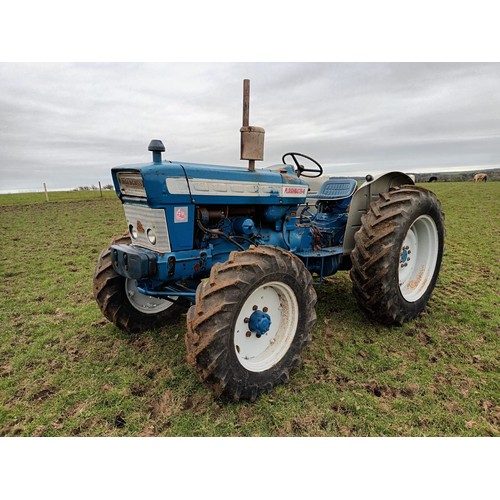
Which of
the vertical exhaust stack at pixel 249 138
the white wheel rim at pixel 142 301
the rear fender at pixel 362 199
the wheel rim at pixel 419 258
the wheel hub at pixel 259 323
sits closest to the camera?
the wheel hub at pixel 259 323

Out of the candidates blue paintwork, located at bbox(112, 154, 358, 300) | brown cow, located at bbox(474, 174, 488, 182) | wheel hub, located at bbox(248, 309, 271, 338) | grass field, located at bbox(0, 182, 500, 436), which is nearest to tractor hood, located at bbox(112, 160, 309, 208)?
blue paintwork, located at bbox(112, 154, 358, 300)

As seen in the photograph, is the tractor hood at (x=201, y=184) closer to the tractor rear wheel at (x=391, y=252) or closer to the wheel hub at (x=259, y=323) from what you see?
the tractor rear wheel at (x=391, y=252)

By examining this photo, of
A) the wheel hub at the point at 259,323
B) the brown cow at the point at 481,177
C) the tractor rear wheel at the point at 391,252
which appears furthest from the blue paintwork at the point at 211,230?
the brown cow at the point at 481,177

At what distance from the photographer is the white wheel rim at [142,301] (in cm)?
365

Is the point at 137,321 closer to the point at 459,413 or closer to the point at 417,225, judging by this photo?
the point at 459,413

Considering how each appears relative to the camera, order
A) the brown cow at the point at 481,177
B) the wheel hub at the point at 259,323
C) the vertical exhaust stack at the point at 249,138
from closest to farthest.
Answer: the wheel hub at the point at 259,323, the vertical exhaust stack at the point at 249,138, the brown cow at the point at 481,177

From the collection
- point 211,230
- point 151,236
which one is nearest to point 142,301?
point 151,236

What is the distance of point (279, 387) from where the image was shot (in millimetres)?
2885

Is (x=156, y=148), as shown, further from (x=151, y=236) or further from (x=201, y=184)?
(x=151, y=236)

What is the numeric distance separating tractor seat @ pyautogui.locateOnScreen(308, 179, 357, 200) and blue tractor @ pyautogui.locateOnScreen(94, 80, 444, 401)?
1.17ft

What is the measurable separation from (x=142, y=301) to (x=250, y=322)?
1.48 m

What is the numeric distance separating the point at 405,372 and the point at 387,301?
74cm

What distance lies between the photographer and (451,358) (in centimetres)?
329

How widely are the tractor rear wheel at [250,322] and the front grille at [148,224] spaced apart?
66cm
